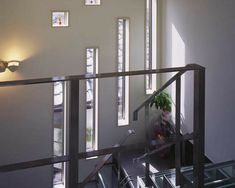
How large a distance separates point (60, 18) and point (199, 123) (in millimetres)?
3533

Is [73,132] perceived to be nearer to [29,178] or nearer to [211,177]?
[211,177]

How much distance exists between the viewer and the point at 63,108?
539cm

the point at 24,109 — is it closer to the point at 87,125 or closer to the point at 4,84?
the point at 87,125

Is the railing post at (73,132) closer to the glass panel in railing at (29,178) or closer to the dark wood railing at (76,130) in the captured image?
the dark wood railing at (76,130)

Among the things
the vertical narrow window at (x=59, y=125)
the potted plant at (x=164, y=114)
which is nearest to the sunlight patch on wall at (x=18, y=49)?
the vertical narrow window at (x=59, y=125)

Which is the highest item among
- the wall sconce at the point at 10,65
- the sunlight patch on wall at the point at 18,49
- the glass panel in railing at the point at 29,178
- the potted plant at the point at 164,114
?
the sunlight patch on wall at the point at 18,49

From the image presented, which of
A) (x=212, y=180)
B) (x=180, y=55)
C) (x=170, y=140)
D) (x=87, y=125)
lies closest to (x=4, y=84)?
(x=170, y=140)

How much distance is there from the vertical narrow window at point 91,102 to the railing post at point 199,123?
3470mm

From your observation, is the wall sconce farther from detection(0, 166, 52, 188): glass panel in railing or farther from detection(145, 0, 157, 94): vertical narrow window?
detection(145, 0, 157, 94): vertical narrow window

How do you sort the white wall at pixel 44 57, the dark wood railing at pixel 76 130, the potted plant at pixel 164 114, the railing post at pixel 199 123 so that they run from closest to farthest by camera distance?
the dark wood railing at pixel 76 130
the railing post at pixel 199 123
the white wall at pixel 44 57
the potted plant at pixel 164 114

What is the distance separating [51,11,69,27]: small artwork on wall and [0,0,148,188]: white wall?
0.05 m

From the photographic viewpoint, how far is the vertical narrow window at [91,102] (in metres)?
5.41

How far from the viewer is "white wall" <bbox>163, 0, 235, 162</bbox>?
3902 millimetres

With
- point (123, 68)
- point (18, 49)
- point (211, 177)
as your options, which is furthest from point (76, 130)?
point (123, 68)
